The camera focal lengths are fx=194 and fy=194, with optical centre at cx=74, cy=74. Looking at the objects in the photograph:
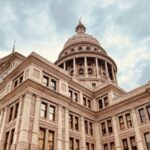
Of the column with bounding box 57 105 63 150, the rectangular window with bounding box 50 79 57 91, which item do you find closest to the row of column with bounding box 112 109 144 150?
the column with bounding box 57 105 63 150

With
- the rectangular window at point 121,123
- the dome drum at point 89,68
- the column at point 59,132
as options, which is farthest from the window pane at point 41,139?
the dome drum at point 89,68

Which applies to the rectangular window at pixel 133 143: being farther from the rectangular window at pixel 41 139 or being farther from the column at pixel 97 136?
the rectangular window at pixel 41 139

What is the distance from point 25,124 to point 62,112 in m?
6.92

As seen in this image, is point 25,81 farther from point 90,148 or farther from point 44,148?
point 90,148

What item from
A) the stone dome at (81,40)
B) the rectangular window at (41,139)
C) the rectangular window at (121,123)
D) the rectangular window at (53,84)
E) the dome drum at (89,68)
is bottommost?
the rectangular window at (41,139)

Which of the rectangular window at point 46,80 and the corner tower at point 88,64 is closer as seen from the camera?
the rectangular window at point 46,80

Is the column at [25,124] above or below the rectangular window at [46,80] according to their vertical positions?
below

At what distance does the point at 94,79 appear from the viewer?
5184 centimetres

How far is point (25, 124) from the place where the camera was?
22484 millimetres

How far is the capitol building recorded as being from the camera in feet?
79.0

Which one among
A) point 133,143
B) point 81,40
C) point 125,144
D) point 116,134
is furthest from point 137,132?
point 81,40

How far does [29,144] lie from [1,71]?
22.9 m

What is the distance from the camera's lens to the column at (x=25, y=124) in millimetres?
21109

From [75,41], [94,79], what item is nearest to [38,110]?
[94,79]
